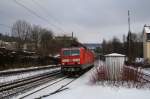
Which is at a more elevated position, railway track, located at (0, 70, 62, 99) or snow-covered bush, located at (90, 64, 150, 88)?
snow-covered bush, located at (90, 64, 150, 88)

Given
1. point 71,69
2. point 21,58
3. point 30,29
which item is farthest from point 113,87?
point 30,29

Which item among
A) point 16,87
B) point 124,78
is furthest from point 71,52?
point 124,78

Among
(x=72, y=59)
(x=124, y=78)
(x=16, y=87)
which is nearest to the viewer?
(x=124, y=78)

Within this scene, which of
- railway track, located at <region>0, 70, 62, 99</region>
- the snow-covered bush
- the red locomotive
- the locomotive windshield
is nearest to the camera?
railway track, located at <region>0, 70, 62, 99</region>

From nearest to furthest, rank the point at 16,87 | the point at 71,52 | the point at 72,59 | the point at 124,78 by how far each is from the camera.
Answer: the point at 124,78 → the point at 16,87 → the point at 72,59 → the point at 71,52

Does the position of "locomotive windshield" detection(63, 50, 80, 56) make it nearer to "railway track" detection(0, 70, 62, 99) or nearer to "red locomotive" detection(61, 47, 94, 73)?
"red locomotive" detection(61, 47, 94, 73)

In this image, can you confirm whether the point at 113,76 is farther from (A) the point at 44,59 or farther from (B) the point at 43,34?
(B) the point at 43,34

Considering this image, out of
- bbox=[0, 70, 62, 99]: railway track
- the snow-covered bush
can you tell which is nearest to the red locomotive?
bbox=[0, 70, 62, 99]: railway track

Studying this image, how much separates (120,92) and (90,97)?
2.09 metres

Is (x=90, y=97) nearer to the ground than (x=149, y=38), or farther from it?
nearer to the ground

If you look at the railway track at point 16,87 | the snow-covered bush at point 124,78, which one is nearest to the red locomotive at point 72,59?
the railway track at point 16,87

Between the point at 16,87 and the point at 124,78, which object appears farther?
the point at 16,87

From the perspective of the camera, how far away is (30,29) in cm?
8775

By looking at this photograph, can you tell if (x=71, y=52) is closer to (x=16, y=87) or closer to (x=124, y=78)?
(x=16, y=87)
